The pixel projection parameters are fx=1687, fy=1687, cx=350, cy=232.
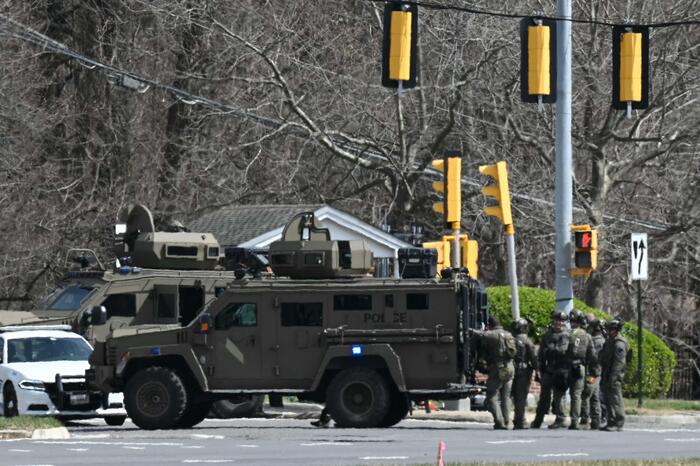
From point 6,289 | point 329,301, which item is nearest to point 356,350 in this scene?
point 329,301

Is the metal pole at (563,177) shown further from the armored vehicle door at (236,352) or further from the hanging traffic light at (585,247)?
the armored vehicle door at (236,352)

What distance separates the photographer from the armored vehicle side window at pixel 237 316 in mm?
23047

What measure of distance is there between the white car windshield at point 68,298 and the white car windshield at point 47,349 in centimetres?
156

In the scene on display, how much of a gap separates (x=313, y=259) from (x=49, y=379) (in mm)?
4328

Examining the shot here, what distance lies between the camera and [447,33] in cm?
3775

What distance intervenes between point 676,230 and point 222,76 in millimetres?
12386

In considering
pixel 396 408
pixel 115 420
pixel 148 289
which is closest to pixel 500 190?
Result: pixel 396 408

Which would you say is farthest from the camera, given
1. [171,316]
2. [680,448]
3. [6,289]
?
[6,289]

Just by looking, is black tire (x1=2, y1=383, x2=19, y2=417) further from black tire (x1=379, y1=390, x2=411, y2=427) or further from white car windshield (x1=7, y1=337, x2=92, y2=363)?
black tire (x1=379, y1=390, x2=411, y2=427)

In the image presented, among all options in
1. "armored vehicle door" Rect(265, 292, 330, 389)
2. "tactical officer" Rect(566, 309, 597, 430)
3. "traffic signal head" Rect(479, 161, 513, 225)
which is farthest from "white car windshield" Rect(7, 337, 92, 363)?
"tactical officer" Rect(566, 309, 597, 430)

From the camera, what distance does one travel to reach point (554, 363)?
950 inches

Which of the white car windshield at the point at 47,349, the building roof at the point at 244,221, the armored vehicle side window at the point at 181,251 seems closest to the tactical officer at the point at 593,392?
the armored vehicle side window at the point at 181,251

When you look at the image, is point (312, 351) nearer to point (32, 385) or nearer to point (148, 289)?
point (32, 385)

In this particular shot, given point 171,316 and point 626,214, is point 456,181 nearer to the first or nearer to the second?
point 171,316
